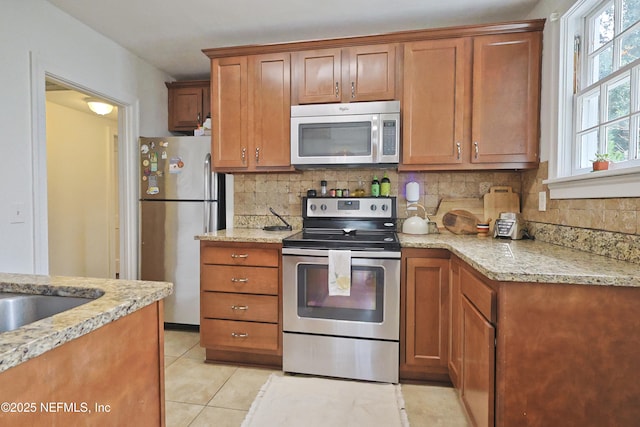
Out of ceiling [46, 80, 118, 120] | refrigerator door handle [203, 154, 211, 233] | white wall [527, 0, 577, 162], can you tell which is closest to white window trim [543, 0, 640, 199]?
white wall [527, 0, 577, 162]

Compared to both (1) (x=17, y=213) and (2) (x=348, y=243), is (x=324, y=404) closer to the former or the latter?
(2) (x=348, y=243)

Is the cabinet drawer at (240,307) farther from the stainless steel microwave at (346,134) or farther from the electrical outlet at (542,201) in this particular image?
the electrical outlet at (542,201)

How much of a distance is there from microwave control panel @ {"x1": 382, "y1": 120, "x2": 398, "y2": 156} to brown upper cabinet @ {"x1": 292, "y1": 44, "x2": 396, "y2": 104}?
199 millimetres

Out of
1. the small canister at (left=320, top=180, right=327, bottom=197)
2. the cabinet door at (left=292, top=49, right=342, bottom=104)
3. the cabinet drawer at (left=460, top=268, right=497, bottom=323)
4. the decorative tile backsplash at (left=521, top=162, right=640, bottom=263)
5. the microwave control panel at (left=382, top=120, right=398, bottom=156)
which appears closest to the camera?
the cabinet drawer at (left=460, top=268, right=497, bottom=323)

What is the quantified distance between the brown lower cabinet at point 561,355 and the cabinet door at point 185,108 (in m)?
3.08

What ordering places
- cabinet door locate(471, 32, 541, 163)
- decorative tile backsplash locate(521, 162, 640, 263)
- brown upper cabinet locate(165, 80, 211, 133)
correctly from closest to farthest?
decorative tile backsplash locate(521, 162, 640, 263)
cabinet door locate(471, 32, 541, 163)
brown upper cabinet locate(165, 80, 211, 133)

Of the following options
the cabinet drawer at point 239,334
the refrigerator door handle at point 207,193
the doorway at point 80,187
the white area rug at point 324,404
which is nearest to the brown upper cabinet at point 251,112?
the refrigerator door handle at point 207,193

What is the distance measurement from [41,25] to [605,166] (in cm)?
330

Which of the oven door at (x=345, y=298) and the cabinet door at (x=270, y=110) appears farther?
the cabinet door at (x=270, y=110)

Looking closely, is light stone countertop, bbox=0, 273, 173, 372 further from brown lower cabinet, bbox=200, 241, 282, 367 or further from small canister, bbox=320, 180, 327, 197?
small canister, bbox=320, 180, 327, 197

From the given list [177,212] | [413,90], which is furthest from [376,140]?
[177,212]

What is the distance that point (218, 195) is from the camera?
2904 millimetres

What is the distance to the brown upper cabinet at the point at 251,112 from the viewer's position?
8.17ft

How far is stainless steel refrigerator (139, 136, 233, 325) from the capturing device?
2822 mm
